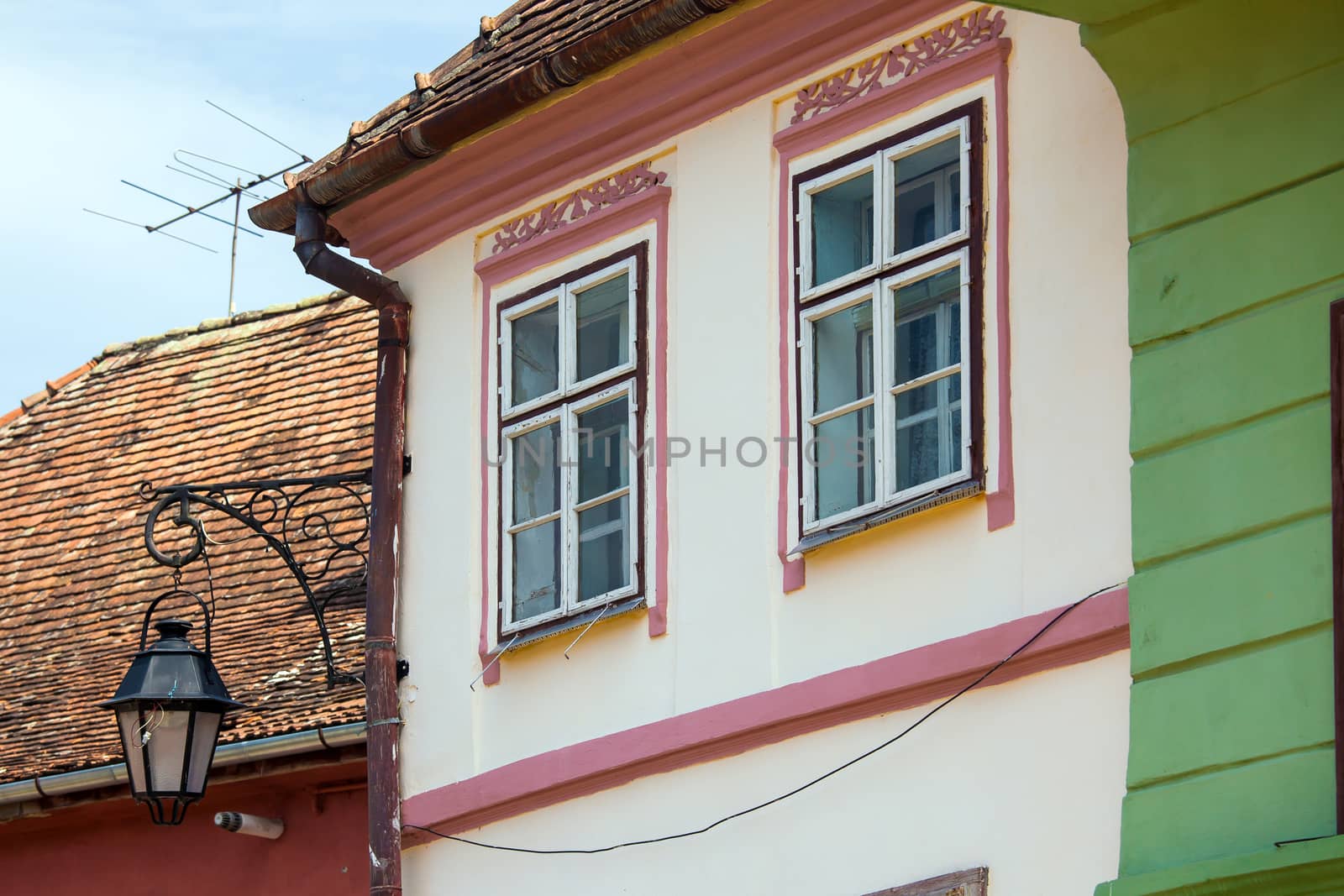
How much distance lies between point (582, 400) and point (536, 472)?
42cm

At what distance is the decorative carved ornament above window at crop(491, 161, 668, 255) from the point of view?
407 inches

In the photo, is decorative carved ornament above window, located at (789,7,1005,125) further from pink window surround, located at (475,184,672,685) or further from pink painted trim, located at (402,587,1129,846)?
pink painted trim, located at (402,587,1129,846)

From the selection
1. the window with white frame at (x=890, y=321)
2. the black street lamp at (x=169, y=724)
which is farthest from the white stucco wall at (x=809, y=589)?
the black street lamp at (x=169, y=724)

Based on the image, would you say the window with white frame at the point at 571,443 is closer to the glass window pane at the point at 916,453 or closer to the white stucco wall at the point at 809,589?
the white stucco wall at the point at 809,589

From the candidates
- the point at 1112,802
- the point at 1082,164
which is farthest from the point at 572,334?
the point at 1112,802

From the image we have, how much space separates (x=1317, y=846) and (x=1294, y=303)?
5.24 feet

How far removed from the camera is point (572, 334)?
10461mm

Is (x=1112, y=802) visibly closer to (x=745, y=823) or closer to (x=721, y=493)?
(x=745, y=823)

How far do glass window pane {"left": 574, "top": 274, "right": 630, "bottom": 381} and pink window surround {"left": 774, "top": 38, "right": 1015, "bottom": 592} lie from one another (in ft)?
3.11

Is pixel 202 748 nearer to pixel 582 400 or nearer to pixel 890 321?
pixel 582 400

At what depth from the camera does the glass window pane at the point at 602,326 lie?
34.0ft

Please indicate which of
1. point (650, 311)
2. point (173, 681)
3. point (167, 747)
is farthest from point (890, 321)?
point (167, 747)

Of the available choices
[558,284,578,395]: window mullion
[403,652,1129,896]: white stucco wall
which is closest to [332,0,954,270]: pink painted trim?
[558,284,578,395]: window mullion

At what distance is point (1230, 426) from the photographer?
742 centimetres
